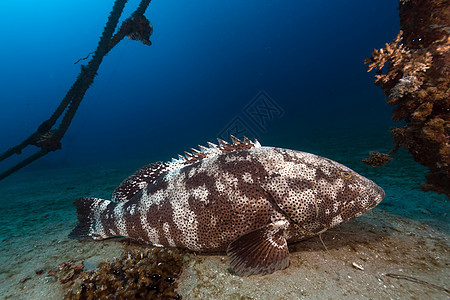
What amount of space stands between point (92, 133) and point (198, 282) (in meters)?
112

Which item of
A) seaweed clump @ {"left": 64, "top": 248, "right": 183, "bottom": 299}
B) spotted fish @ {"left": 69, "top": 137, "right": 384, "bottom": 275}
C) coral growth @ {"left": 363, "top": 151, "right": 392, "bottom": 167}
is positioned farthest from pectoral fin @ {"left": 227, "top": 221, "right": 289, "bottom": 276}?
coral growth @ {"left": 363, "top": 151, "right": 392, "bottom": 167}

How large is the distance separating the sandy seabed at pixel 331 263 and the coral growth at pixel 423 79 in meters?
0.90

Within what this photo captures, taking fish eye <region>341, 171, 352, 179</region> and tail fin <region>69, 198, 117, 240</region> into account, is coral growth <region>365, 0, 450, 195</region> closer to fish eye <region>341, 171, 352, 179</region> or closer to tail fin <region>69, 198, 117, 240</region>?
fish eye <region>341, 171, 352, 179</region>

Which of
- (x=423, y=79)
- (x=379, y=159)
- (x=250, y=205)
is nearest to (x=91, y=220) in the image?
(x=250, y=205)

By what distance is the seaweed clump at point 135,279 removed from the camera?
199 cm

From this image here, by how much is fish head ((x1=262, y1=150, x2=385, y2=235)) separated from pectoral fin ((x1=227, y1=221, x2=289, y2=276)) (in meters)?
0.31

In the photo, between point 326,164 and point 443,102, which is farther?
point 326,164

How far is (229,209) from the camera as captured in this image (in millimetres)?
2434

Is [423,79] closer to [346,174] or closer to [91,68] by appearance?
[346,174]

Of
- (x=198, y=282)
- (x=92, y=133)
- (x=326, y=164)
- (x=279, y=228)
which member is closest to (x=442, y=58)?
(x=326, y=164)

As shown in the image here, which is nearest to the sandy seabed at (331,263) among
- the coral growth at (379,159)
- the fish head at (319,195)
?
the fish head at (319,195)

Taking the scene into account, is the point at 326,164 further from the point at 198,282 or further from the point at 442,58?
the point at 198,282

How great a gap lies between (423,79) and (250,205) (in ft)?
9.14

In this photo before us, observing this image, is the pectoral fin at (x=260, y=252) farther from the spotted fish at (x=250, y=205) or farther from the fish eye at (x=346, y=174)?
the fish eye at (x=346, y=174)
